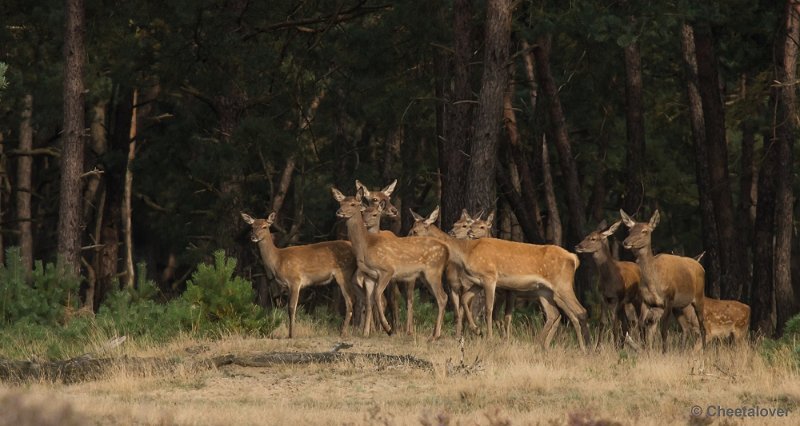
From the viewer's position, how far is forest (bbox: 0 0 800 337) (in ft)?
84.0

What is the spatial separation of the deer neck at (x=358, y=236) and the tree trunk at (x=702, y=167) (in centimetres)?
986

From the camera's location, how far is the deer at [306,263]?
2044cm

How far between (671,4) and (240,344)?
32.1 ft

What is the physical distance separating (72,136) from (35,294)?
544 cm

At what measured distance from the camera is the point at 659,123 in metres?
37.9

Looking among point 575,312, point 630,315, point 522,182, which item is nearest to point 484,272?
point 575,312

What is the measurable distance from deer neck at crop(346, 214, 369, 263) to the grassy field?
5.92ft

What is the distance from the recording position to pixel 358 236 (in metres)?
20.1

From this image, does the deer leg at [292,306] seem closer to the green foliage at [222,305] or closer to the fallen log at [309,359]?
the green foliage at [222,305]

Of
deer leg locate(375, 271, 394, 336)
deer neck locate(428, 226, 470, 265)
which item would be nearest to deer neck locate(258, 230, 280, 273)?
deer leg locate(375, 271, 394, 336)

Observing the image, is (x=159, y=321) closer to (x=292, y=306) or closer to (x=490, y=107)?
(x=292, y=306)

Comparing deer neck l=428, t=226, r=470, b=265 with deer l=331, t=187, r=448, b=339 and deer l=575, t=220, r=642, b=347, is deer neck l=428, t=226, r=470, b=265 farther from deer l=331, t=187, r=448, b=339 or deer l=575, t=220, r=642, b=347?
deer l=575, t=220, r=642, b=347

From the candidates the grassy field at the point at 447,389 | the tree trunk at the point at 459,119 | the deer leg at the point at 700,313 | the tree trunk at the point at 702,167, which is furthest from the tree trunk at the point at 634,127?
the grassy field at the point at 447,389

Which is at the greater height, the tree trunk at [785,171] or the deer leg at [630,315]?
the tree trunk at [785,171]
